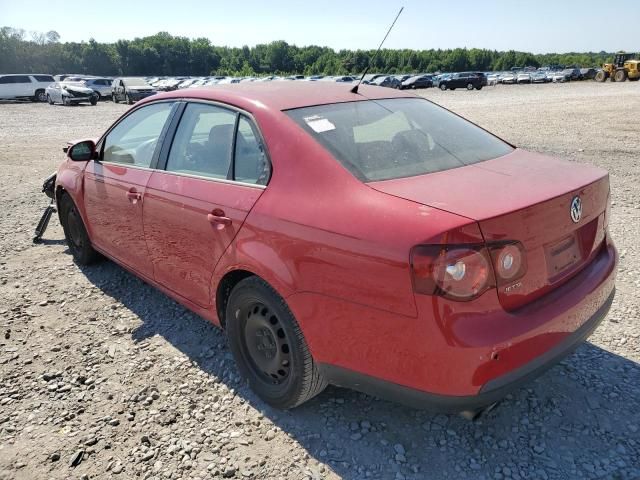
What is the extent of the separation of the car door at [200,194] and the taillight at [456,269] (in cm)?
101

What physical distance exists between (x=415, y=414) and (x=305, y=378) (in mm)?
647

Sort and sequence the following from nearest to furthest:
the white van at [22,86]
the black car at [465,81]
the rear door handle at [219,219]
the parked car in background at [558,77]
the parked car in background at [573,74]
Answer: the rear door handle at [219,219], the white van at [22,86], the black car at [465,81], the parked car in background at [558,77], the parked car in background at [573,74]

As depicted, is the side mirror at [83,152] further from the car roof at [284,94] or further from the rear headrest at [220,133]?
the rear headrest at [220,133]

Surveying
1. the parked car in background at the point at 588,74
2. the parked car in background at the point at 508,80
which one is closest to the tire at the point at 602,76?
the parked car in background at the point at 588,74

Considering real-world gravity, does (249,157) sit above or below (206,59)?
below

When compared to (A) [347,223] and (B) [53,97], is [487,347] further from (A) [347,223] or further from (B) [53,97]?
(B) [53,97]

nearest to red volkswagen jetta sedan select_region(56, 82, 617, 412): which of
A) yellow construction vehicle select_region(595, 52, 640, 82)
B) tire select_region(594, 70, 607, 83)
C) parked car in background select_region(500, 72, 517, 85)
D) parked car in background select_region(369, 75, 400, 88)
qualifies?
parked car in background select_region(369, 75, 400, 88)

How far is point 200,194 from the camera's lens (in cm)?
288

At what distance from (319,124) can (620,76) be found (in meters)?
56.7

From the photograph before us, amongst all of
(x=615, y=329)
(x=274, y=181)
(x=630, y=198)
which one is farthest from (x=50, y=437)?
(x=630, y=198)

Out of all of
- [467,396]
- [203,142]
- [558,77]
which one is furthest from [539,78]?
[467,396]

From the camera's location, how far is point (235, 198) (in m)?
2.65

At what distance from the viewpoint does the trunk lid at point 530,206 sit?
1.98m

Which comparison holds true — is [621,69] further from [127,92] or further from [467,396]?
[467,396]
